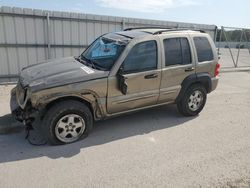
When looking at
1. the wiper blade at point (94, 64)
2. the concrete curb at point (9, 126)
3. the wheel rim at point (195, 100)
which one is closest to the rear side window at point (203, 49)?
the wheel rim at point (195, 100)

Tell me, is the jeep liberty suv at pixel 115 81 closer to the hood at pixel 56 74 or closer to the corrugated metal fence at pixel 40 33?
the hood at pixel 56 74

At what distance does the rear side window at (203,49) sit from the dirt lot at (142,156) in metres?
1.34

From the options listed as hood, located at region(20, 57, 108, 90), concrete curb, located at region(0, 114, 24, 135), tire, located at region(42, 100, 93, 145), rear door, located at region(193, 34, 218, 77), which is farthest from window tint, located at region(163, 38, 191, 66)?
concrete curb, located at region(0, 114, 24, 135)

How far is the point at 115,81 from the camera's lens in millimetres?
4539

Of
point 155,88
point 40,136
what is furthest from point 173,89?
point 40,136

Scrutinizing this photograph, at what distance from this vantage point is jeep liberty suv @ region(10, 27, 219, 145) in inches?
164

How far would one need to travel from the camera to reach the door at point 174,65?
5120 millimetres

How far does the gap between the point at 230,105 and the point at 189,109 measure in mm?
1688

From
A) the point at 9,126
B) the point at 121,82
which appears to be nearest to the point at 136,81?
the point at 121,82

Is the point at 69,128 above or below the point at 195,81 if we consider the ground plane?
below

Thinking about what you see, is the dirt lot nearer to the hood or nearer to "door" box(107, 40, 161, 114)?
"door" box(107, 40, 161, 114)

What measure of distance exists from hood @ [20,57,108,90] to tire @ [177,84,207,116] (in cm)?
205

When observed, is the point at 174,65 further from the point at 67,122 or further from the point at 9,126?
the point at 9,126

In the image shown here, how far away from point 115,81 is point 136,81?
428 millimetres
